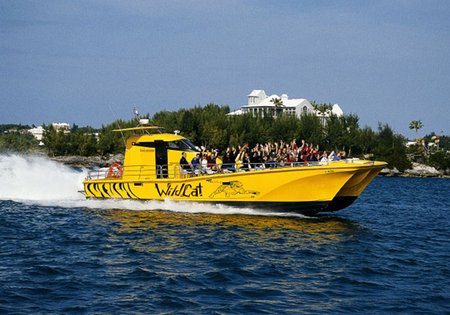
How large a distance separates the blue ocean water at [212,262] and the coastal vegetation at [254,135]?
2222 inches

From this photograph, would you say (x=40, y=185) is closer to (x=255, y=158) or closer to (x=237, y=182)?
(x=255, y=158)

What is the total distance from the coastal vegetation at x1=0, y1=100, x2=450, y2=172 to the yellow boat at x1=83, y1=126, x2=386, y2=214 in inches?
2071

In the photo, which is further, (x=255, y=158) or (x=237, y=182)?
(x=255, y=158)

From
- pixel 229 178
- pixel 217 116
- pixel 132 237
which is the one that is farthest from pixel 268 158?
pixel 217 116

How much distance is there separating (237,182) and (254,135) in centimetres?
6685

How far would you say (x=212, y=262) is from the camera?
53.3 ft

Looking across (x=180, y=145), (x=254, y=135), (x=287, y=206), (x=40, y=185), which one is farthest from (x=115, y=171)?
(x=254, y=135)

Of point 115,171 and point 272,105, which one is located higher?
point 272,105

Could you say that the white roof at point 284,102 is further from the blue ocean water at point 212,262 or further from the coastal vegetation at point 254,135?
the blue ocean water at point 212,262

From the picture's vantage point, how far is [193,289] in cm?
1358

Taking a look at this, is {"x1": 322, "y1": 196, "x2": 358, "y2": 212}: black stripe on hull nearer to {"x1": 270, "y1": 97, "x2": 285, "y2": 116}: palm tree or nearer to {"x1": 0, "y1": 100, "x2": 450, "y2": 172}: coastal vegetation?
{"x1": 0, "y1": 100, "x2": 450, "y2": 172}: coastal vegetation

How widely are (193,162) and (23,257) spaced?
9.65 m

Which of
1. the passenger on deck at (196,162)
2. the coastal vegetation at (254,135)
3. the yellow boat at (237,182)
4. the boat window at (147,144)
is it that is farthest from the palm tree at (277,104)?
the passenger on deck at (196,162)

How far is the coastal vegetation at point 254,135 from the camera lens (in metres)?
87.7
